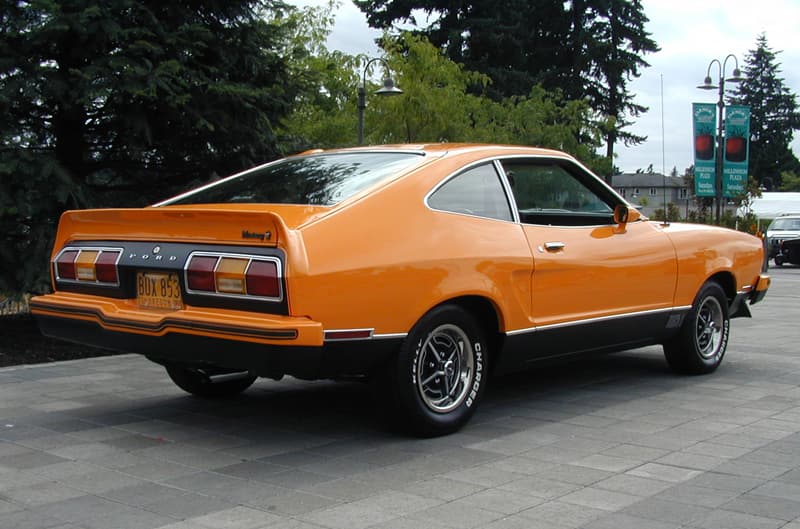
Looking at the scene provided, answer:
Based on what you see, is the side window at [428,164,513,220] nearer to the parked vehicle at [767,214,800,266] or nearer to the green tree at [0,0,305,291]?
the green tree at [0,0,305,291]

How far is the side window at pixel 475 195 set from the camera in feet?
17.5

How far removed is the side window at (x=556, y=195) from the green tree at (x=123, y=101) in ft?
12.6

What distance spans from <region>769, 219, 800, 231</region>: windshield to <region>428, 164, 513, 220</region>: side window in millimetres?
29569

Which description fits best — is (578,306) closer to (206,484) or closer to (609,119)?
(206,484)

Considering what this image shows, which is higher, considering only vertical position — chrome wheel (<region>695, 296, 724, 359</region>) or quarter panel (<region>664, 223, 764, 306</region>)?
quarter panel (<region>664, 223, 764, 306</region>)

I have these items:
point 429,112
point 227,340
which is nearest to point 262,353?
point 227,340

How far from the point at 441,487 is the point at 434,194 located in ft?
5.73

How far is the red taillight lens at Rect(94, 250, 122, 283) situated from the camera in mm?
5141

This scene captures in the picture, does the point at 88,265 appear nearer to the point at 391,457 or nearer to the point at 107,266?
the point at 107,266

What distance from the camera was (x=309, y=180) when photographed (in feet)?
18.0

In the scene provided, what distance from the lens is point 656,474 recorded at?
4.43 m

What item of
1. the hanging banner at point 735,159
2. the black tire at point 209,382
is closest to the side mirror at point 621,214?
the black tire at point 209,382

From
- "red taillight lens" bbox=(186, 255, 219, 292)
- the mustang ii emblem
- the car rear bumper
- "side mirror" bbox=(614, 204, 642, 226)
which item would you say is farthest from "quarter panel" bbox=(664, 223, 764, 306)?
"red taillight lens" bbox=(186, 255, 219, 292)

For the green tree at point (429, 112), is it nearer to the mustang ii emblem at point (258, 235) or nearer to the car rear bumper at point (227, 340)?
the car rear bumper at point (227, 340)
